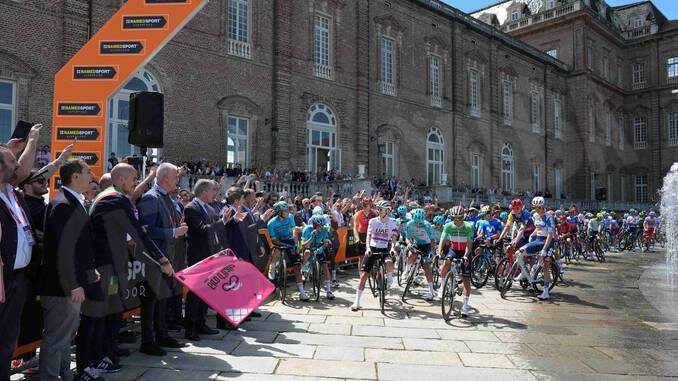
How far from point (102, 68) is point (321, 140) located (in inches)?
671

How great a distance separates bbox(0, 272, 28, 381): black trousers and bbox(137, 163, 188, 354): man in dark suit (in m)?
1.75

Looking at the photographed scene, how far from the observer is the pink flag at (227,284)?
632 centimetres

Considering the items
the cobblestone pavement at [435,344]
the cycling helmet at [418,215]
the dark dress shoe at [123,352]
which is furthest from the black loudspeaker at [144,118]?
the cycling helmet at [418,215]

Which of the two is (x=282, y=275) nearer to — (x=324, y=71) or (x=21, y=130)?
(x=21, y=130)

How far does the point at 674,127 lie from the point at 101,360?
60.9 m

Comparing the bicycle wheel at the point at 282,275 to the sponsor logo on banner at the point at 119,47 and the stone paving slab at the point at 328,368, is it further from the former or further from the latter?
the sponsor logo on banner at the point at 119,47

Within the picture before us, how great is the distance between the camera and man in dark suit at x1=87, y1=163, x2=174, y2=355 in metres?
5.06

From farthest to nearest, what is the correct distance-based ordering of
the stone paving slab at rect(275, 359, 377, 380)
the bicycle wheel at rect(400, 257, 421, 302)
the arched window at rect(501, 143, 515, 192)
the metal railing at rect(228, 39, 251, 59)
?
the arched window at rect(501, 143, 515, 192), the metal railing at rect(228, 39, 251, 59), the bicycle wheel at rect(400, 257, 421, 302), the stone paving slab at rect(275, 359, 377, 380)

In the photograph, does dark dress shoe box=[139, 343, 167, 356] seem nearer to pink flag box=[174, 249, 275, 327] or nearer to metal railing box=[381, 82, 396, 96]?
pink flag box=[174, 249, 275, 327]

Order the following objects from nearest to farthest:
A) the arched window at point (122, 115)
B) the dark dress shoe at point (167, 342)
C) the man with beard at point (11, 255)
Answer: the man with beard at point (11, 255) < the dark dress shoe at point (167, 342) < the arched window at point (122, 115)

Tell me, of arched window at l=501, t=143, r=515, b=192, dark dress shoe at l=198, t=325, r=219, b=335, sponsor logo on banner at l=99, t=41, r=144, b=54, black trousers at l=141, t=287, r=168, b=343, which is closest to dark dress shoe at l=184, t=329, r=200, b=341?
dark dress shoe at l=198, t=325, r=219, b=335

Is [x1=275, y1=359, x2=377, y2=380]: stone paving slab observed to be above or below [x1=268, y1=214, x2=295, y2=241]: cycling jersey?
below

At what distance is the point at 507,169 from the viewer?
132 feet

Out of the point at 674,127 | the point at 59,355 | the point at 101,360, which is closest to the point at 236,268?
the point at 101,360
